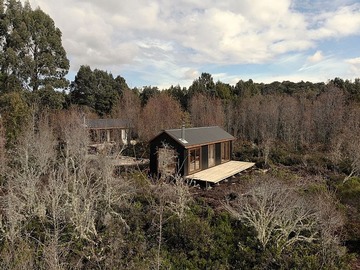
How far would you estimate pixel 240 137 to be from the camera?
23.5 metres

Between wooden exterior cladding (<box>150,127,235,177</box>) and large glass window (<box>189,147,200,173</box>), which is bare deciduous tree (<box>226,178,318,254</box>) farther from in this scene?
large glass window (<box>189,147,200,173</box>)

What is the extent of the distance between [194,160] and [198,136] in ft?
4.48

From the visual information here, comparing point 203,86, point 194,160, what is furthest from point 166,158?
point 203,86

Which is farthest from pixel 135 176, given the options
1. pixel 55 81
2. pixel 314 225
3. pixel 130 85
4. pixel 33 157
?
pixel 130 85

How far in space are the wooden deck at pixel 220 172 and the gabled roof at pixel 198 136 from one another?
4.48 feet

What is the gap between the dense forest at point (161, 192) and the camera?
20.4ft

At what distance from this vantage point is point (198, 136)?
14.2 meters

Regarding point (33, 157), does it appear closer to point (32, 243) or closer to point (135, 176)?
point (135, 176)

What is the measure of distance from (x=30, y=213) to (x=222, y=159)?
35.9 feet

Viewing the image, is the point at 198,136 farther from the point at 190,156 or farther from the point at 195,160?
the point at 190,156

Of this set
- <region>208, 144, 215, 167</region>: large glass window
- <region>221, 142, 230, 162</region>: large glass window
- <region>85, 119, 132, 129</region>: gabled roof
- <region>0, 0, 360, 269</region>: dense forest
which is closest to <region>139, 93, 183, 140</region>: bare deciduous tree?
<region>0, 0, 360, 269</region>: dense forest

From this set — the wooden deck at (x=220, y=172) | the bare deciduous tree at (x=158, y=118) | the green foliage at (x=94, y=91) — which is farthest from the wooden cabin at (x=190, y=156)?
the green foliage at (x=94, y=91)

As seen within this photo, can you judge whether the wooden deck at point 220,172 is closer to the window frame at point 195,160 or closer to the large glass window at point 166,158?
the window frame at point 195,160

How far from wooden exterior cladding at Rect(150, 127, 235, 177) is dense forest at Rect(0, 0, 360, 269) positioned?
148 cm
